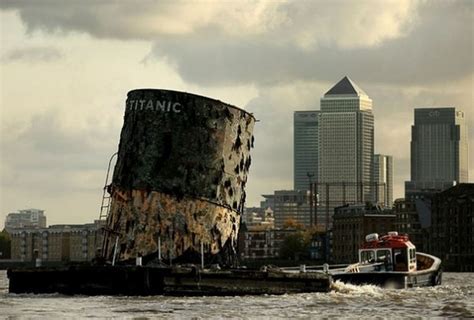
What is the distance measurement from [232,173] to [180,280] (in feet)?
26.6

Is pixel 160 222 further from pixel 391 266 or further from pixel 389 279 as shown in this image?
pixel 391 266

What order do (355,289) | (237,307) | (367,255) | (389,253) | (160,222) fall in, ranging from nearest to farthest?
(237,307) < (160,222) < (355,289) < (389,253) < (367,255)

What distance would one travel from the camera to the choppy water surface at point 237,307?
58.3 m

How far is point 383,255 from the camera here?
287ft

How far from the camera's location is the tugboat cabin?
86062 millimetres

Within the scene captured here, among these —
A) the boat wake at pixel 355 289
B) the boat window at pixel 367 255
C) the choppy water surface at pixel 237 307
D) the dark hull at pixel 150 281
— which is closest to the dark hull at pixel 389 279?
the boat wake at pixel 355 289

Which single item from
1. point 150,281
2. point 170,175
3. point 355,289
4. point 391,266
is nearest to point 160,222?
point 170,175

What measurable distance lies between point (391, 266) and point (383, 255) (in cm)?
155

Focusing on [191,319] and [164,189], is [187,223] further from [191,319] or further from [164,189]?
[191,319]

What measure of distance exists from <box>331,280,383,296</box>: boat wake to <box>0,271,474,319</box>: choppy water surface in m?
0.41

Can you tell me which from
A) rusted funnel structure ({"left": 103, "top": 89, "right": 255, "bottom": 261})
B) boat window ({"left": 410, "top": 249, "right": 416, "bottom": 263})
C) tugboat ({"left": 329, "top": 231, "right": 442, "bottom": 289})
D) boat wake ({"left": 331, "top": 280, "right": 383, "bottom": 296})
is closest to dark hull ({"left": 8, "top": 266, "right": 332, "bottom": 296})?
rusted funnel structure ({"left": 103, "top": 89, "right": 255, "bottom": 261})

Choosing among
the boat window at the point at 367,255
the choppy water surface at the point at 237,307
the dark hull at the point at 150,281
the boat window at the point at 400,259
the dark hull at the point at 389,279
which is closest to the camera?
the choppy water surface at the point at 237,307

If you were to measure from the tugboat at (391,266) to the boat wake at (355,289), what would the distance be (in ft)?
4.88

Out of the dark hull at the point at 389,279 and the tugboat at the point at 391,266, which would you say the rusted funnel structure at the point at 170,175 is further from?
the tugboat at the point at 391,266
